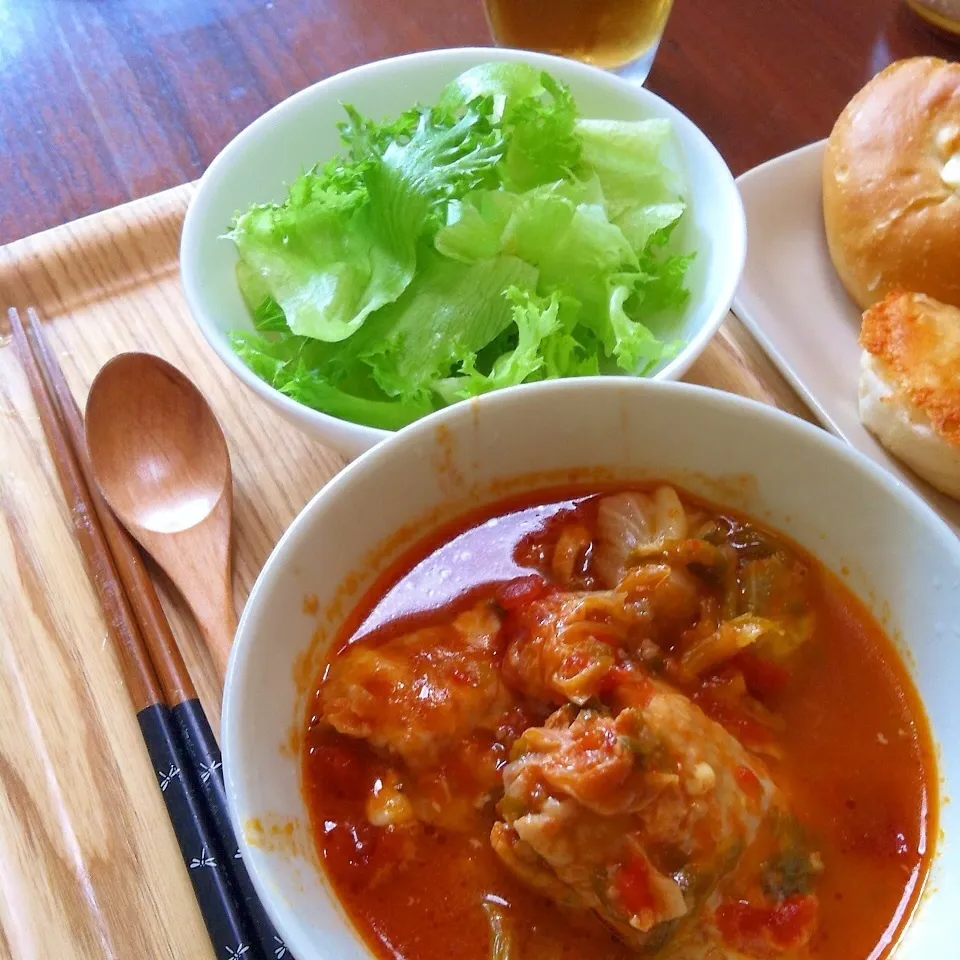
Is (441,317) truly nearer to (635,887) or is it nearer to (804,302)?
(804,302)

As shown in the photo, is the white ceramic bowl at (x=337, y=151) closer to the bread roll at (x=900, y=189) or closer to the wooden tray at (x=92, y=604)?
the wooden tray at (x=92, y=604)

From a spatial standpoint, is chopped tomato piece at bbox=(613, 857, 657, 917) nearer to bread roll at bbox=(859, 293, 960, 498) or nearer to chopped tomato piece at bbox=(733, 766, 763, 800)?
chopped tomato piece at bbox=(733, 766, 763, 800)

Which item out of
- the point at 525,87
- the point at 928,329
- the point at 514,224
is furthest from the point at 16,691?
the point at 928,329

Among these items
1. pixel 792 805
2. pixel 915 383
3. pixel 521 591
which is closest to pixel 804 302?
pixel 915 383

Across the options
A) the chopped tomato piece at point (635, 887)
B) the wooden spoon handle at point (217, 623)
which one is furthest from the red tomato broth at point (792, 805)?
the wooden spoon handle at point (217, 623)

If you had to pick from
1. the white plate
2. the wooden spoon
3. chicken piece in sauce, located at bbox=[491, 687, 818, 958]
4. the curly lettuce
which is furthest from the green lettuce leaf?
chicken piece in sauce, located at bbox=[491, 687, 818, 958]

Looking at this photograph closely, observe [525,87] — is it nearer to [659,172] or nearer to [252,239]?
[659,172]
